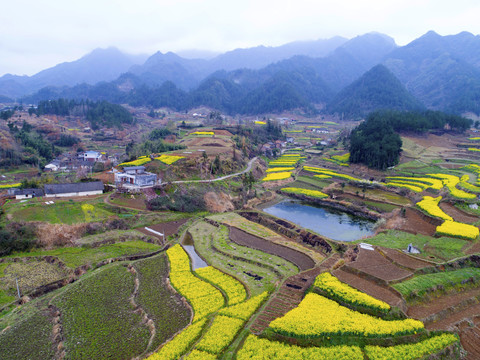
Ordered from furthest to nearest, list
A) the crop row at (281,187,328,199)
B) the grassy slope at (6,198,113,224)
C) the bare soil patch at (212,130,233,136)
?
1. the bare soil patch at (212,130,233,136)
2. the crop row at (281,187,328,199)
3. the grassy slope at (6,198,113,224)

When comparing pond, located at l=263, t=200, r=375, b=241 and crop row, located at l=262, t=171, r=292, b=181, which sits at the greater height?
crop row, located at l=262, t=171, r=292, b=181

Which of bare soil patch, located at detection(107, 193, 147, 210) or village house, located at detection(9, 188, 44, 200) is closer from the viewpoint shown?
village house, located at detection(9, 188, 44, 200)

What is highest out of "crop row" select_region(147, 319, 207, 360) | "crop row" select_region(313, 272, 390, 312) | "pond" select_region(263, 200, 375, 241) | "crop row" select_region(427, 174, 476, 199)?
"crop row" select_region(313, 272, 390, 312)

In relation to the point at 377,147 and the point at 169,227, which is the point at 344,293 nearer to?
the point at 169,227

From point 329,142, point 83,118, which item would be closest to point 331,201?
point 329,142

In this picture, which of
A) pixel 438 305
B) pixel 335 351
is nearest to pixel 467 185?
pixel 438 305

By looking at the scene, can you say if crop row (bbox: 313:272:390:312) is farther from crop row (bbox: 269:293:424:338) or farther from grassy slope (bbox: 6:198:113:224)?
grassy slope (bbox: 6:198:113:224)

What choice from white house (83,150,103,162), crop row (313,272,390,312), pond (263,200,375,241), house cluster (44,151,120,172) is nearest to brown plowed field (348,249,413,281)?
crop row (313,272,390,312)
